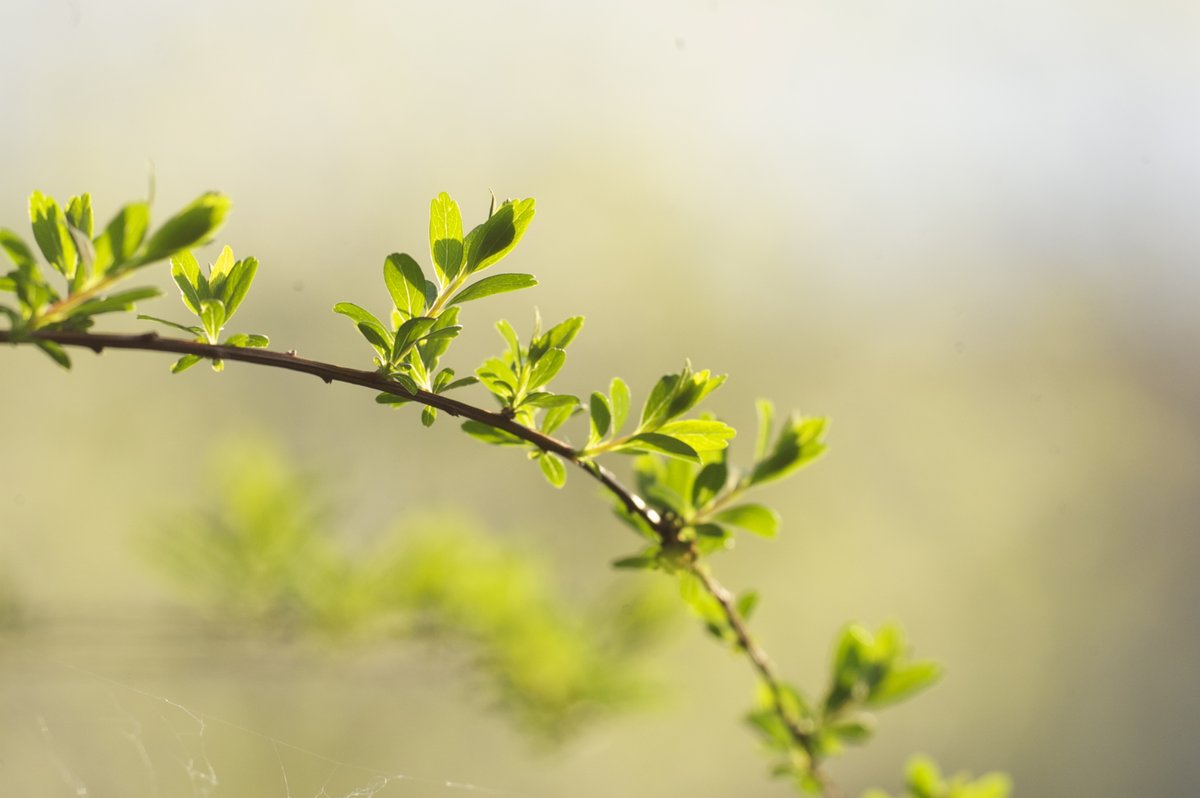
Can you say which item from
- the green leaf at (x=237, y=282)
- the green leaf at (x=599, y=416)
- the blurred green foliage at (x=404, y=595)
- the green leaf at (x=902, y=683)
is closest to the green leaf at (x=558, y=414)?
the green leaf at (x=599, y=416)

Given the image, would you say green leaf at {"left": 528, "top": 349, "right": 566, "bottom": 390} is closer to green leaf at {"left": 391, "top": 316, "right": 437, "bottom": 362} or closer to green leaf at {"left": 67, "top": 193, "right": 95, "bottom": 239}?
green leaf at {"left": 391, "top": 316, "right": 437, "bottom": 362}

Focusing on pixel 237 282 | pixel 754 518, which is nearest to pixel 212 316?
pixel 237 282

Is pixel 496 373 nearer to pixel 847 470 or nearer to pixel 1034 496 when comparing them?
pixel 847 470

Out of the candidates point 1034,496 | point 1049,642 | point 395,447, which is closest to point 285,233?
point 395,447

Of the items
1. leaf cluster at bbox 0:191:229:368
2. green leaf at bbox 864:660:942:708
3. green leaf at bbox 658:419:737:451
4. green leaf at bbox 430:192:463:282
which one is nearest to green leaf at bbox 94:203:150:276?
leaf cluster at bbox 0:191:229:368

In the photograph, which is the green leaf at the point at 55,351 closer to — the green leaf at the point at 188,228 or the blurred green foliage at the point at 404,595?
the green leaf at the point at 188,228

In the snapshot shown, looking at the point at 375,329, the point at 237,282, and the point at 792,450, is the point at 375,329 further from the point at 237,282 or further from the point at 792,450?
the point at 792,450
